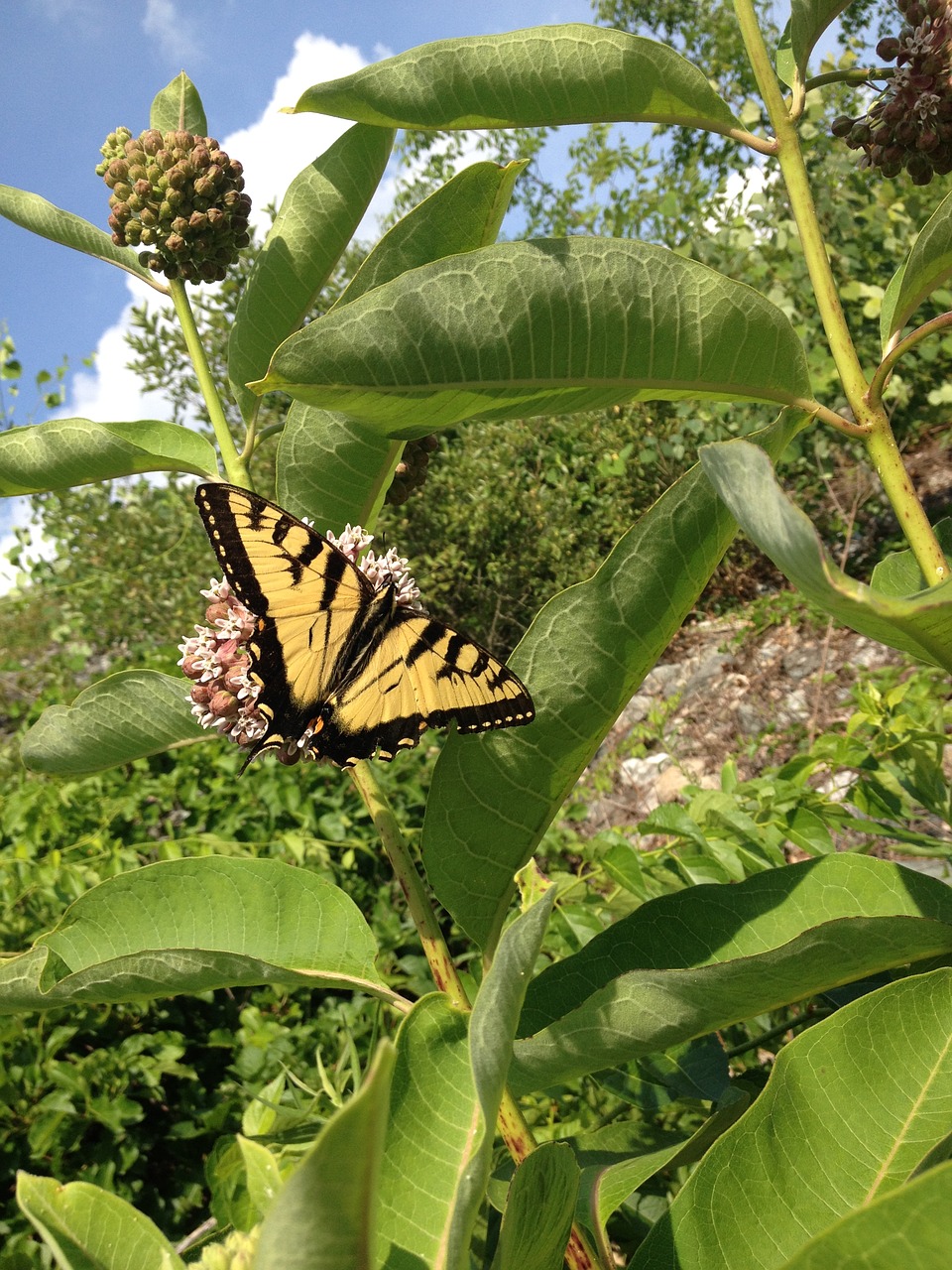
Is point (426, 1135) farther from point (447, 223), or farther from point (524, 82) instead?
point (524, 82)

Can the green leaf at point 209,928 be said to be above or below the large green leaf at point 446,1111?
above

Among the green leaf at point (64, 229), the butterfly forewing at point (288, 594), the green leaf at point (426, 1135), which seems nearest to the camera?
the green leaf at point (426, 1135)

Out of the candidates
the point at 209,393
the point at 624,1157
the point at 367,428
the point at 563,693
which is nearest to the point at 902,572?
the point at 563,693

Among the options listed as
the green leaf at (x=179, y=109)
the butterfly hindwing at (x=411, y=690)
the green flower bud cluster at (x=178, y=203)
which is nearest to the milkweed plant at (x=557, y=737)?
the butterfly hindwing at (x=411, y=690)

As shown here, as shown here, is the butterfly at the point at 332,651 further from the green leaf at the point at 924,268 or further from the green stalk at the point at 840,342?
the green leaf at the point at 924,268

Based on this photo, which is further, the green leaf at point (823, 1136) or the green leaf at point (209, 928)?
the green leaf at point (209, 928)

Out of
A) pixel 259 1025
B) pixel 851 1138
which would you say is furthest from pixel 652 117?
pixel 259 1025

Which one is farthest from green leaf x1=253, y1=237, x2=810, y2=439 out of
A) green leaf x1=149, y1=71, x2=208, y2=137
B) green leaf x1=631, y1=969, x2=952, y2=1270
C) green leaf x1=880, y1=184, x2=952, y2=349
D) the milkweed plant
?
green leaf x1=149, y1=71, x2=208, y2=137
